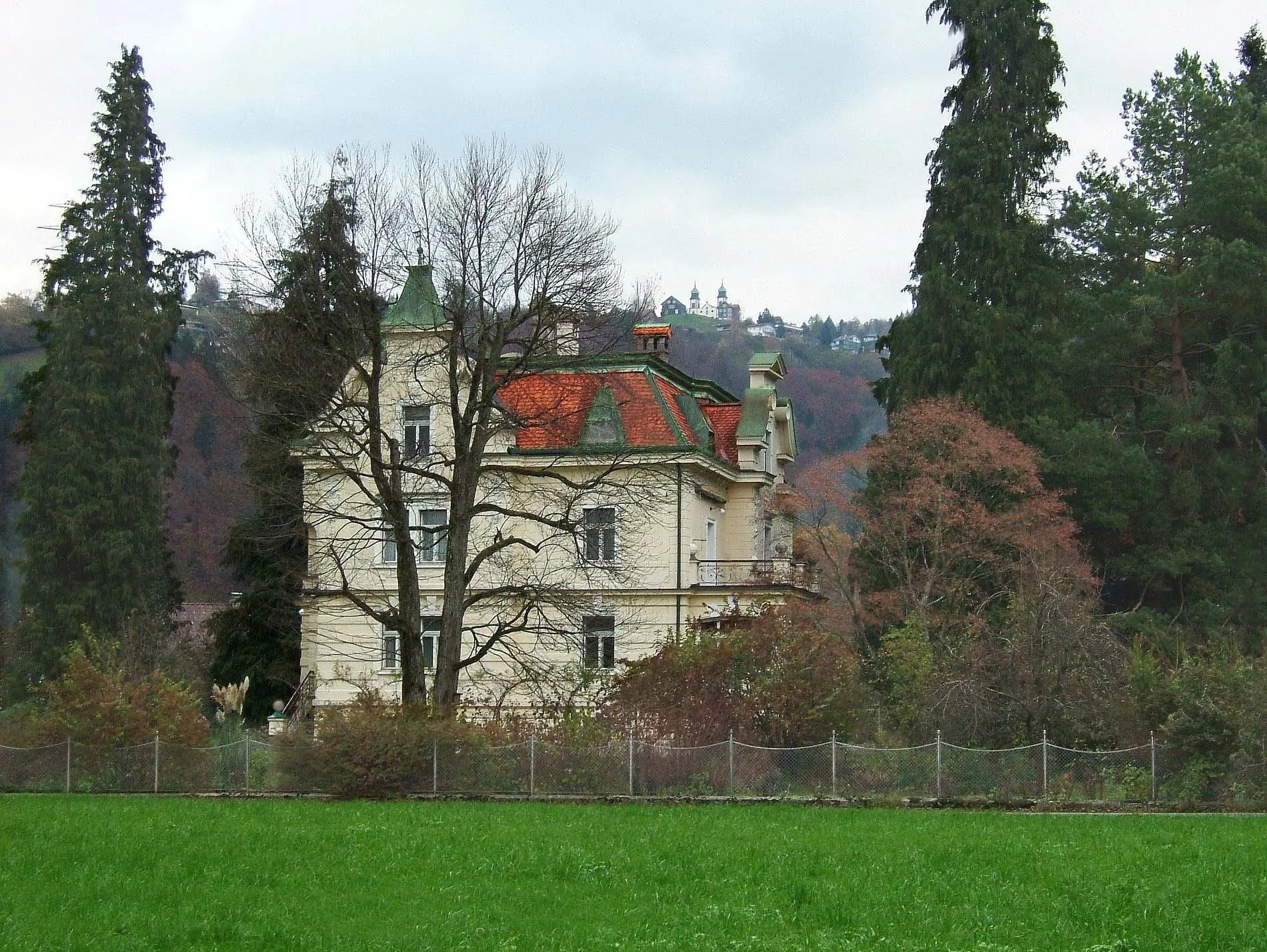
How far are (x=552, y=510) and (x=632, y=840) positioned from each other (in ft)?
74.5

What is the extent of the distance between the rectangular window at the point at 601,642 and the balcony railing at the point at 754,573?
2.76 m

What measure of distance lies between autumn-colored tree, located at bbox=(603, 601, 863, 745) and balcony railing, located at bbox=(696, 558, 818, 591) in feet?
36.2

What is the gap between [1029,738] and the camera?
88.6ft

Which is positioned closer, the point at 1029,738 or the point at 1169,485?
the point at 1029,738

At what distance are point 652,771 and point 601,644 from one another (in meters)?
13.5

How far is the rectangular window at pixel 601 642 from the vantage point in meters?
38.4

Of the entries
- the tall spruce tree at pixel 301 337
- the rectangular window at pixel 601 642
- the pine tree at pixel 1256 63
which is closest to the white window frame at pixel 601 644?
the rectangular window at pixel 601 642

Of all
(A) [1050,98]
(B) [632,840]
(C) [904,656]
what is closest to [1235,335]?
(A) [1050,98]

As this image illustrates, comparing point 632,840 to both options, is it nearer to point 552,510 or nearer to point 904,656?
point 904,656

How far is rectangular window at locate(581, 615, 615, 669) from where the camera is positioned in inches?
1511

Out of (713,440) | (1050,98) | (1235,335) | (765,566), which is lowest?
(765,566)

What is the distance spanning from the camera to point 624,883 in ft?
49.5

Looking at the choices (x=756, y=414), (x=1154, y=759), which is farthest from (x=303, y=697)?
(x=1154, y=759)

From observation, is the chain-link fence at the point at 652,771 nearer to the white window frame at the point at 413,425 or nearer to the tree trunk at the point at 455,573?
the tree trunk at the point at 455,573
